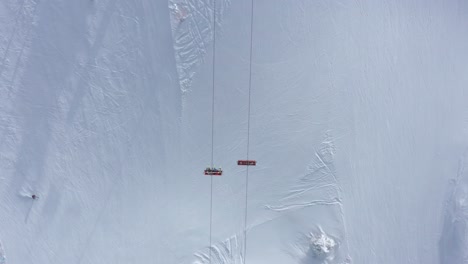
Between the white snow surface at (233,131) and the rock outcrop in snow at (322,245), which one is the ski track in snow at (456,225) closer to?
the white snow surface at (233,131)

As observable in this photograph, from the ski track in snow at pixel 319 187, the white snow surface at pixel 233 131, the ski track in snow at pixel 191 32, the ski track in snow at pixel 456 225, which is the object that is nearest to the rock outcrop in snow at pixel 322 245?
the white snow surface at pixel 233 131

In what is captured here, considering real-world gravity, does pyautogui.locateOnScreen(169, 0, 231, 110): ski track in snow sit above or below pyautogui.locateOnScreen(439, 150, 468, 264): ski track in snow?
above

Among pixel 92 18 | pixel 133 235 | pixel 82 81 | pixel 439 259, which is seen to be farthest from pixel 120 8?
pixel 439 259

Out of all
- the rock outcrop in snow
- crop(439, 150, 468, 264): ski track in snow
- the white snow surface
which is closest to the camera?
the white snow surface

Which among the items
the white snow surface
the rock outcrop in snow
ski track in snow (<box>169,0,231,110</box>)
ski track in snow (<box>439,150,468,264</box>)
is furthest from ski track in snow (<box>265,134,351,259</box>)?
ski track in snow (<box>169,0,231,110</box>)

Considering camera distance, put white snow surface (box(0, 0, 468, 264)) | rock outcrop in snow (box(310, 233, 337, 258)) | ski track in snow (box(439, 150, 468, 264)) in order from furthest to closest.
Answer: ski track in snow (box(439, 150, 468, 264))
rock outcrop in snow (box(310, 233, 337, 258))
white snow surface (box(0, 0, 468, 264))

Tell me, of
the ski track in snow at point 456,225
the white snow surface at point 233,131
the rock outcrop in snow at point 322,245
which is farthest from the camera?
the ski track in snow at point 456,225

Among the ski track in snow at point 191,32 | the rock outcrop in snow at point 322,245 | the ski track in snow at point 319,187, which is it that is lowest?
the rock outcrop in snow at point 322,245

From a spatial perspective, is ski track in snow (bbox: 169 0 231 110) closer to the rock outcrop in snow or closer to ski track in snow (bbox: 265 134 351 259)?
ski track in snow (bbox: 265 134 351 259)

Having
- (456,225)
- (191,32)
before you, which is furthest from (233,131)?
(456,225)
